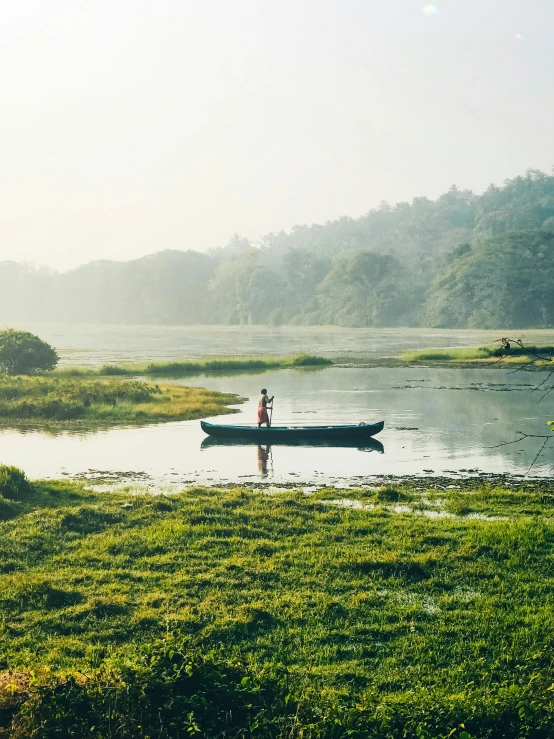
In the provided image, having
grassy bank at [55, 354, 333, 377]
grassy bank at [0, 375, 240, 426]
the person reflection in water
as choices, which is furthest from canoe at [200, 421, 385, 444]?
grassy bank at [55, 354, 333, 377]

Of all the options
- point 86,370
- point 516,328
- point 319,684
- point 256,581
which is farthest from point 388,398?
point 516,328

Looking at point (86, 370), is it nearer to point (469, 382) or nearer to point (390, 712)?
point (469, 382)

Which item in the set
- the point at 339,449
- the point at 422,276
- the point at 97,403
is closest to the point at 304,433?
the point at 339,449

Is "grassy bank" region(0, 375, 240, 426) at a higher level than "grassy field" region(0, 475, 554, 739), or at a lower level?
higher

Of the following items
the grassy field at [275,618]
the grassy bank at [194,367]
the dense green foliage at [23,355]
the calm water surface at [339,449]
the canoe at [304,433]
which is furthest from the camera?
the grassy bank at [194,367]

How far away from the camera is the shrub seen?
1903 cm

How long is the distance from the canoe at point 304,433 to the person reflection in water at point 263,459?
583mm

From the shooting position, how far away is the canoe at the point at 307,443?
28.8 meters

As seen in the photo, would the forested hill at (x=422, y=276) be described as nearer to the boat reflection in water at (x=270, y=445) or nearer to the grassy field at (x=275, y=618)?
the boat reflection in water at (x=270, y=445)

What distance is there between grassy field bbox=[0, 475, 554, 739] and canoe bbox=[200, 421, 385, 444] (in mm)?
9957

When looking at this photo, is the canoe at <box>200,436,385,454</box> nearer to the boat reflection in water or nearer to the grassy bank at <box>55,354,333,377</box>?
the boat reflection in water

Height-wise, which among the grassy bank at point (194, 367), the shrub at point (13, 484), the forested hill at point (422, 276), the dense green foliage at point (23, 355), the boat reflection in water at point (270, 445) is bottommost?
the boat reflection in water at point (270, 445)

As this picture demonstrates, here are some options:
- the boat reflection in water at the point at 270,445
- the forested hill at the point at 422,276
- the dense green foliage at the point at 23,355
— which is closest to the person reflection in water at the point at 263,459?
the boat reflection in water at the point at 270,445

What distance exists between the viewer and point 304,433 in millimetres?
28672
